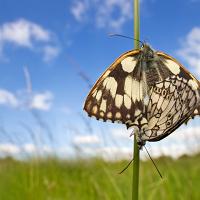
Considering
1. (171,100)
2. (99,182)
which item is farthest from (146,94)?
A: (99,182)

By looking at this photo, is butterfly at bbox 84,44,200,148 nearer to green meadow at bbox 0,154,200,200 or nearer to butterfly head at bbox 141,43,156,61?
butterfly head at bbox 141,43,156,61

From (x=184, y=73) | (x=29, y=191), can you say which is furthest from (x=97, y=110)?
(x=29, y=191)

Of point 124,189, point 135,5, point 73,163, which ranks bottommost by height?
point 135,5

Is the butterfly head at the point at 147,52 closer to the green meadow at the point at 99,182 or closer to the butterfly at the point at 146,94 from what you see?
the butterfly at the point at 146,94

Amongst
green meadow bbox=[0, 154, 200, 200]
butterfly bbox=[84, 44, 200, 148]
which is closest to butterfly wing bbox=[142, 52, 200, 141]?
butterfly bbox=[84, 44, 200, 148]

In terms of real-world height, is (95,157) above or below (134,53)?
above

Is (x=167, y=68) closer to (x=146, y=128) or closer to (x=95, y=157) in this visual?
(x=146, y=128)

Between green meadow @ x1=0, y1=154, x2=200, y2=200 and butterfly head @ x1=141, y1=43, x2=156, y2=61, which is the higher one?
green meadow @ x1=0, y1=154, x2=200, y2=200
